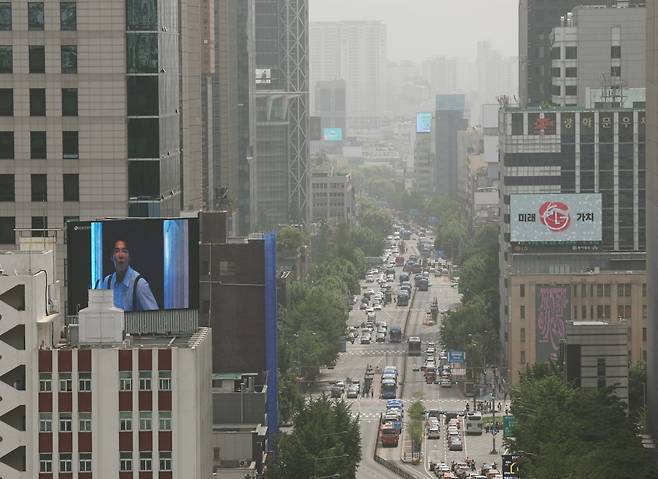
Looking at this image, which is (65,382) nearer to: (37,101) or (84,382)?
(84,382)

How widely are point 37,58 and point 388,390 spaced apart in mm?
99229

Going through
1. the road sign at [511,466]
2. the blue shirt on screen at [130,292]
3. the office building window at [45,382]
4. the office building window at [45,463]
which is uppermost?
the blue shirt on screen at [130,292]

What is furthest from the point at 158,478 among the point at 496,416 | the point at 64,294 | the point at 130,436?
the point at 496,416

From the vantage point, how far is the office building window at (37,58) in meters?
84.8

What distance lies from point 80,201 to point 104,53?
5.48 meters

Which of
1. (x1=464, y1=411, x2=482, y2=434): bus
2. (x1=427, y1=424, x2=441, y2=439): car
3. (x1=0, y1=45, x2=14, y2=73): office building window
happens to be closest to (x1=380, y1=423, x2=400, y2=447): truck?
(x1=427, y1=424, x2=441, y2=439): car

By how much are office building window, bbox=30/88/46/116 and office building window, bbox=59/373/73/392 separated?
24.1m

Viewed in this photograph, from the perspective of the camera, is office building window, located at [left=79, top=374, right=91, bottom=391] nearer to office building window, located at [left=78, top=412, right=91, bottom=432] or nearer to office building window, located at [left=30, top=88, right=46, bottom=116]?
office building window, located at [left=78, top=412, right=91, bottom=432]

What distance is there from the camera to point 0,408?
6281cm

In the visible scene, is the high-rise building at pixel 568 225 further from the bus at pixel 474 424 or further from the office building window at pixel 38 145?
the office building window at pixel 38 145

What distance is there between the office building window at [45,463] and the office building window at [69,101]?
24523 mm

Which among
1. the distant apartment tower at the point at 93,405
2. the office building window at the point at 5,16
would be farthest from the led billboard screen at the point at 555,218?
the distant apartment tower at the point at 93,405

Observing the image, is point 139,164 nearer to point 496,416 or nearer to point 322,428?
point 322,428

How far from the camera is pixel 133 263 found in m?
74.2
